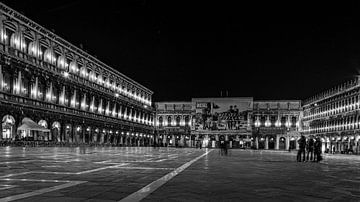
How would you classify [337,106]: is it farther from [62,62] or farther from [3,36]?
[3,36]

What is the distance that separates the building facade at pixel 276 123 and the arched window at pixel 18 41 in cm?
9325

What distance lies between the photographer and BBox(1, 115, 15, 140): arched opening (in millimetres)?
46963

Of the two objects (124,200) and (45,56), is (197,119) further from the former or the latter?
(124,200)

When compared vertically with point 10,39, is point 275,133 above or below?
below

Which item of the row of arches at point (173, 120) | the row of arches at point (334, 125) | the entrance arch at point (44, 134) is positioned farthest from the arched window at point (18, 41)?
the row of arches at point (173, 120)

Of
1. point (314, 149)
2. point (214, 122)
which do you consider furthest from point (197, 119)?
point (314, 149)

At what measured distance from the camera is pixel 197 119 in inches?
5394

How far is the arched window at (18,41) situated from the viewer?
49.6 metres

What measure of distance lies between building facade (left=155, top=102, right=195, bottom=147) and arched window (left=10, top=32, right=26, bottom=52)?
8854 cm

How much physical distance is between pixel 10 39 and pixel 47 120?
12212 mm

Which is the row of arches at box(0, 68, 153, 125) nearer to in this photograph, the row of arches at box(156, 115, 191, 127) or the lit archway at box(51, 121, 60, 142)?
the lit archway at box(51, 121, 60, 142)

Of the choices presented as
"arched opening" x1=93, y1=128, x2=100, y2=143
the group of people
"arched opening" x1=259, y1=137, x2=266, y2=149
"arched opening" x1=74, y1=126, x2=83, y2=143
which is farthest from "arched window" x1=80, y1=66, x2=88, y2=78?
"arched opening" x1=259, y1=137, x2=266, y2=149

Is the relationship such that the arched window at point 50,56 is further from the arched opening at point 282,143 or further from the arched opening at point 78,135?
the arched opening at point 282,143

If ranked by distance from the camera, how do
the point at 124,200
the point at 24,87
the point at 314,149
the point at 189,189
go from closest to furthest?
the point at 124,200 < the point at 189,189 < the point at 314,149 < the point at 24,87
